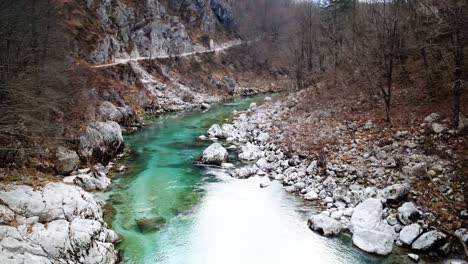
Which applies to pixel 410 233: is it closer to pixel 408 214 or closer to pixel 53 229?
pixel 408 214

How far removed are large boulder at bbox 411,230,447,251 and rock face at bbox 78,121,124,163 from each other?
721 inches

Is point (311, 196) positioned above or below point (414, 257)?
above

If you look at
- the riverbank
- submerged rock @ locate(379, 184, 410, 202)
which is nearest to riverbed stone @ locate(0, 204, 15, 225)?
the riverbank

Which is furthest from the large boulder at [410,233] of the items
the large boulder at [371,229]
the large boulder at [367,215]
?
the large boulder at [367,215]

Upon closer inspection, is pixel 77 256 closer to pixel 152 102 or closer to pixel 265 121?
pixel 265 121

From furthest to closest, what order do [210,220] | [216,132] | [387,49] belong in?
[216,132], [387,49], [210,220]

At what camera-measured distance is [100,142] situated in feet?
82.2

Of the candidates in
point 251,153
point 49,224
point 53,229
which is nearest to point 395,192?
point 251,153

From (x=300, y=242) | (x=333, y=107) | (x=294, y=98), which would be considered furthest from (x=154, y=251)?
(x=294, y=98)

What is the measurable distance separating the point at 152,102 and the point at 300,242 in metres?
35.0

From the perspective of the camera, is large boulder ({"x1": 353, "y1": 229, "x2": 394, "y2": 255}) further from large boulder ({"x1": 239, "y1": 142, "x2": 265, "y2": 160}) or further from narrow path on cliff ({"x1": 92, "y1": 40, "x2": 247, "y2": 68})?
Answer: narrow path on cliff ({"x1": 92, "y1": 40, "x2": 247, "y2": 68})

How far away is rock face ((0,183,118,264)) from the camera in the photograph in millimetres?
11461

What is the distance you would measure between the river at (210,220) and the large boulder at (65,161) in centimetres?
242

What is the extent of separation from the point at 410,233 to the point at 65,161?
17.4 metres
